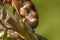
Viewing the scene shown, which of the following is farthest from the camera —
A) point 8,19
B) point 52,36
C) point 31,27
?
point 52,36

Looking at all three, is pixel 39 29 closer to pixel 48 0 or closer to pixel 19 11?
pixel 48 0

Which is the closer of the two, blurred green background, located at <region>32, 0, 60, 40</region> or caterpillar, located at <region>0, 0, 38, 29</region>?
caterpillar, located at <region>0, 0, 38, 29</region>

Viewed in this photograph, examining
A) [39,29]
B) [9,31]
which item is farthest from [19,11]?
[39,29]

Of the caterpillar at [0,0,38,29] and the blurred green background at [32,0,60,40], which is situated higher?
the blurred green background at [32,0,60,40]

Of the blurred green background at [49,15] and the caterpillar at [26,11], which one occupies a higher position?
the blurred green background at [49,15]

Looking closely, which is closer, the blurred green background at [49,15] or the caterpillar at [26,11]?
the caterpillar at [26,11]
